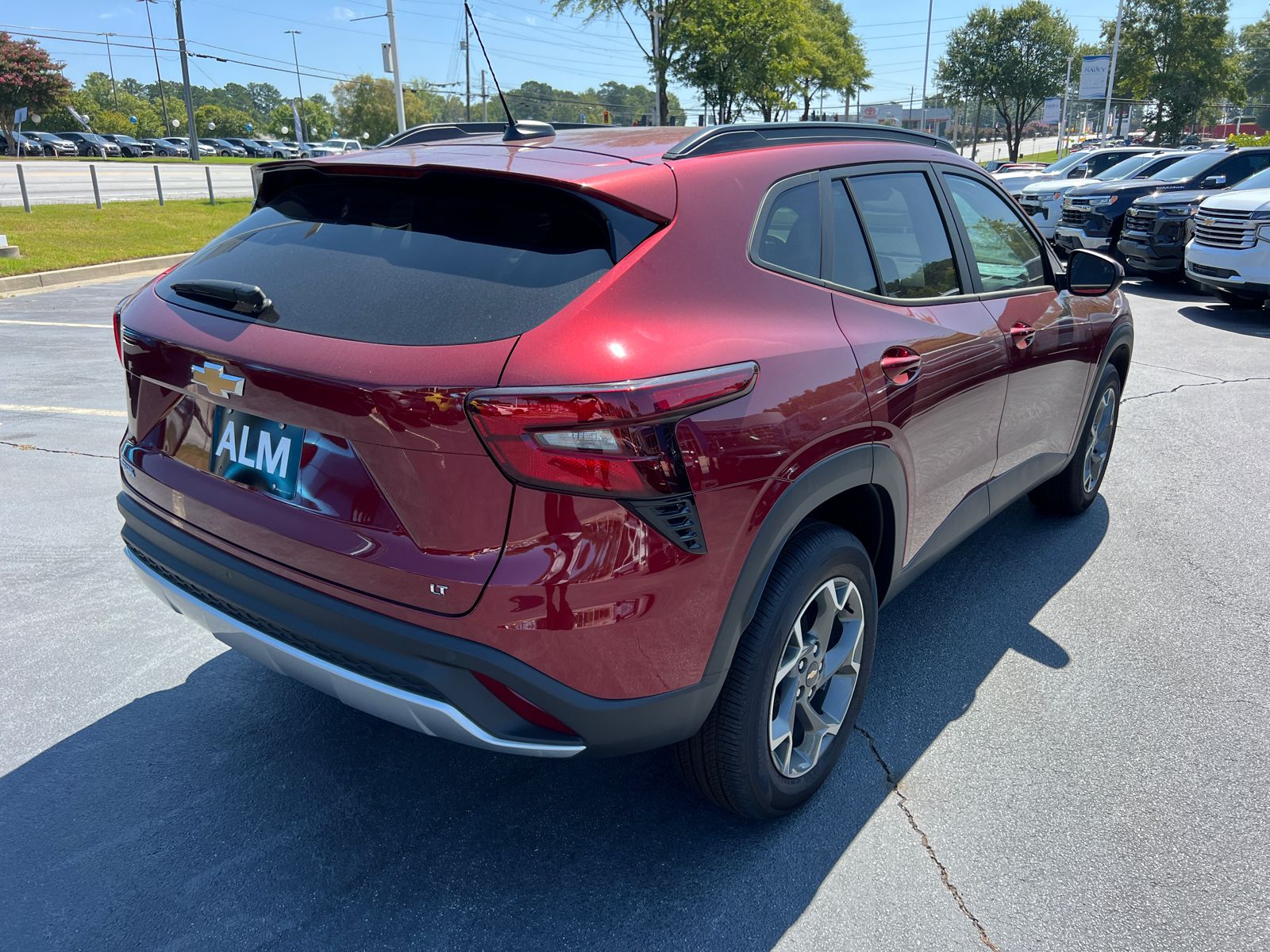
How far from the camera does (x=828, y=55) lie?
5347cm

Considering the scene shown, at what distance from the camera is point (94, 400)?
653 centimetres

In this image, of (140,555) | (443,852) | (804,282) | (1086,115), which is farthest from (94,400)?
(1086,115)

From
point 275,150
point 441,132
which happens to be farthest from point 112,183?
point 275,150

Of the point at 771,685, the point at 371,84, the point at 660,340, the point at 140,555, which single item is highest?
the point at 371,84

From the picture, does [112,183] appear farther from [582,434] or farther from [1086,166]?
[582,434]

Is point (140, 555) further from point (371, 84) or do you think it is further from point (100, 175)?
point (371, 84)

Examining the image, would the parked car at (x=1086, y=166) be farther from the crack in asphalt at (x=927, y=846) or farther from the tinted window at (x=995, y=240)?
the crack in asphalt at (x=927, y=846)

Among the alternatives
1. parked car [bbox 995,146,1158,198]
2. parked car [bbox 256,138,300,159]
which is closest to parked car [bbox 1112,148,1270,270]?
parked car [bbox 995,146,1158,198]

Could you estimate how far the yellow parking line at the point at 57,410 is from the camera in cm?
620

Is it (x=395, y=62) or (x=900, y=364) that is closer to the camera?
(x=900, y=364)

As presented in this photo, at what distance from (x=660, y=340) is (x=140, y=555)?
1673 mm

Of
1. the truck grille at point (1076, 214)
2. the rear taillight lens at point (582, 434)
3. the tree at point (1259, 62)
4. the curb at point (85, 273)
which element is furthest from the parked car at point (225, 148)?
the tree at point (1259, 62)

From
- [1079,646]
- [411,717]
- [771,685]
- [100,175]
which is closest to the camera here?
[411,717]

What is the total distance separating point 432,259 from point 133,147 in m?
71.4
